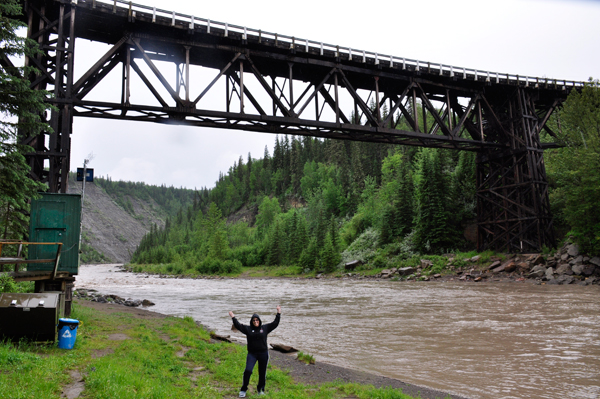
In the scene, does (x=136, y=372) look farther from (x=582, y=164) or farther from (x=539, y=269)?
(x=582, y=164)

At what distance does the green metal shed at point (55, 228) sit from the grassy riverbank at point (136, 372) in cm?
234

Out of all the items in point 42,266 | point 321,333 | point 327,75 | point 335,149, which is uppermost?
point 335,149

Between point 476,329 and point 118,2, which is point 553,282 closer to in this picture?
point 476,329

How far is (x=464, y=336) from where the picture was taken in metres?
13.8

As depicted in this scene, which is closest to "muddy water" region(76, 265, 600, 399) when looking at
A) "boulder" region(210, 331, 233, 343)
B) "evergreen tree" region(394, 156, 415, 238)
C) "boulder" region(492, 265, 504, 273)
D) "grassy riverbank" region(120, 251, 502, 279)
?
"boulder" region(210, 331, 233, 343)

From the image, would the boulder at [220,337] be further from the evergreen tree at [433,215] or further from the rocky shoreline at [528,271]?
the evergreen tree at [433,215]

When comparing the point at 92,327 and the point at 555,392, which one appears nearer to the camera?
the point at 555,392

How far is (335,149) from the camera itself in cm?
14025

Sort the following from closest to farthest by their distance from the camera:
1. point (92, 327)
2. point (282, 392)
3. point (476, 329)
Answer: point (282, 392), point (92, 327), point (476, 329)

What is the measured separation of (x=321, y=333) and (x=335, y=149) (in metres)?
127

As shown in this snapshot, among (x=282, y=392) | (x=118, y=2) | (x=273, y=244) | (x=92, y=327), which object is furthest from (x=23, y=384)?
(x=273, y=244)

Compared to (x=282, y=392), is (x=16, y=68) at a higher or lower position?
higher

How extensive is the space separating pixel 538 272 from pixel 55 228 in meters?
28.7

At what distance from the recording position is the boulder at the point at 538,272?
27.6m
